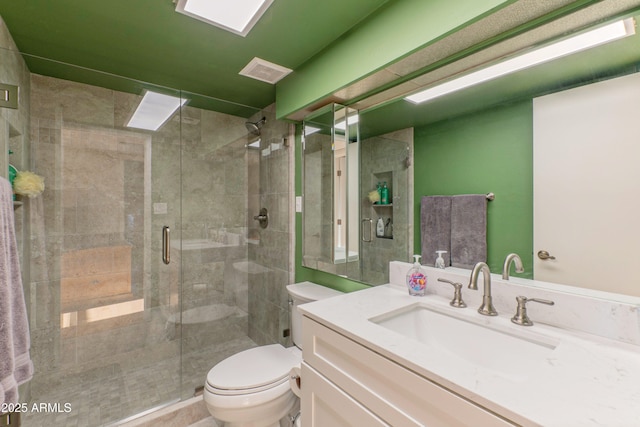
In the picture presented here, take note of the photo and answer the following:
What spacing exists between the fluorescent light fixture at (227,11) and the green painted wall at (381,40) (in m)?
0.45

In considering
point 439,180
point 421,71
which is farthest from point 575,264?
point 421,71

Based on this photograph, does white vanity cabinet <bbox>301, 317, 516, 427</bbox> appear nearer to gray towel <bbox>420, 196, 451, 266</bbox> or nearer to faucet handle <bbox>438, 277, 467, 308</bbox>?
faucet handle <bbox>438, 277, 467, 308</bbox>

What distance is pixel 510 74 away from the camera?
42.8 inches

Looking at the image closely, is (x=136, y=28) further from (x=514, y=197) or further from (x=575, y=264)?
(x=575, y=264)

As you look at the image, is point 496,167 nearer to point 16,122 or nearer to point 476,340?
point 476,340

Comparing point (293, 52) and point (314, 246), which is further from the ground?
point (293, 52)

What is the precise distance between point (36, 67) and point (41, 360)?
6.34 ft

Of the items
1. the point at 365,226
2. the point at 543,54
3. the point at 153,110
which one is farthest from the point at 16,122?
the point at 543,54

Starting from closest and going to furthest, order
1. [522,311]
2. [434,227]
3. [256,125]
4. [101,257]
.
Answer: [522,311]
[434,227]
[101,257]
[256,125]

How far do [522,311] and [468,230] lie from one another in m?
0.36

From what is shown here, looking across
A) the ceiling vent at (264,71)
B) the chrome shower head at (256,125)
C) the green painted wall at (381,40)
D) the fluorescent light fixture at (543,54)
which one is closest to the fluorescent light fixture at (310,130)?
the green painted wall at (381,40)

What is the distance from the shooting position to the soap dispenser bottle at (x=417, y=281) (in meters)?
1.29

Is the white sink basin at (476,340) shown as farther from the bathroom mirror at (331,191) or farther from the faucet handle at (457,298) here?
the bathroom mirror at (331,191)

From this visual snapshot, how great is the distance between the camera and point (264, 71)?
6.08 ft
